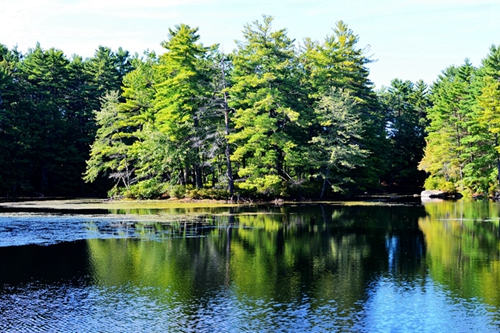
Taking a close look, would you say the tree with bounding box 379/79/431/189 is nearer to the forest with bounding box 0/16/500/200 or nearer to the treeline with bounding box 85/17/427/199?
the forest with bounding box 0/16/500/200

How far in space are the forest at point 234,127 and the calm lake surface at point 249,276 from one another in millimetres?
18363

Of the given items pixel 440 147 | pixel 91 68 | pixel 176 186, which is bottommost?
pixel 176 186

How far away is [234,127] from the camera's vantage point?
5612cm

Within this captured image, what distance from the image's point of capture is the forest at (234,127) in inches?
2114

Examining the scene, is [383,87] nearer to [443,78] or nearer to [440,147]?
[443,78]

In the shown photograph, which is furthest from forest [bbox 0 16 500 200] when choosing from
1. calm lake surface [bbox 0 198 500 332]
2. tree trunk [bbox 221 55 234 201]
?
calm lake surface [bbox 0 198 500 332]

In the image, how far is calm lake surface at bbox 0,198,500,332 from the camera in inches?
580

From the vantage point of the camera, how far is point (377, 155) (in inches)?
2653

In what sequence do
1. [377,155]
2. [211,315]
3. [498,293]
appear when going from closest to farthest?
[211,315] → [498,293] → [377,155]

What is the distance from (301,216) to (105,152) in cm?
2784

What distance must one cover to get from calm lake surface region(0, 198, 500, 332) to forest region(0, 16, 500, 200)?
1836 cm

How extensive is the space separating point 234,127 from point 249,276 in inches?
1457

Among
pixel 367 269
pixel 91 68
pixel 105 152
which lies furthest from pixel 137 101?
pixel 367 269

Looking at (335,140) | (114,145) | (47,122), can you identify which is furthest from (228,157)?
(47,122)
